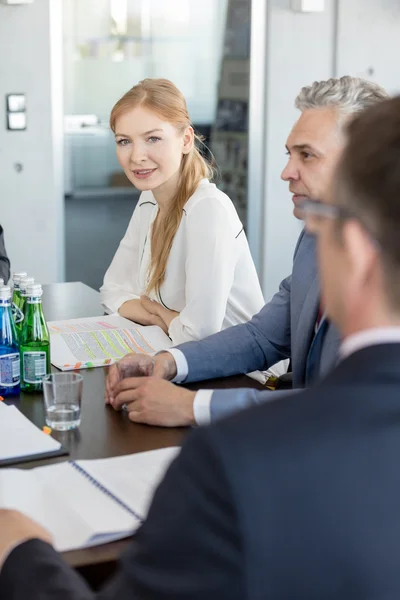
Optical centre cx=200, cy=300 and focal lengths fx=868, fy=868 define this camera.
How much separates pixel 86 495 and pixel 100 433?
0.29 m

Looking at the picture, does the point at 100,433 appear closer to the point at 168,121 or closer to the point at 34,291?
the point at 34,291

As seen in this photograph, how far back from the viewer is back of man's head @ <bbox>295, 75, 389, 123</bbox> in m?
1.88

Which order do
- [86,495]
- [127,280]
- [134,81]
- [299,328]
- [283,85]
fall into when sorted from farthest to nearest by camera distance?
1. [283,85]
2. [134,81]
3. [127,280]
4. [299,328]
5. [86,495]

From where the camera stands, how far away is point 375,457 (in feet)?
2.22

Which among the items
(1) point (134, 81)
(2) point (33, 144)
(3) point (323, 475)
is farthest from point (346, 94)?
(1) point (134, 81)

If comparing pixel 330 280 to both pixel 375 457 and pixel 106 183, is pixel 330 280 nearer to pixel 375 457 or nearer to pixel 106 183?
pixel 375 457

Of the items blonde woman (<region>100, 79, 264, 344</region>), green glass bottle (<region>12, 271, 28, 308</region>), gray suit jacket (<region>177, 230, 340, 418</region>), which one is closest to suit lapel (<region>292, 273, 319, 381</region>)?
gray suit jacket (<region>177, 230, 340, 418</region>)

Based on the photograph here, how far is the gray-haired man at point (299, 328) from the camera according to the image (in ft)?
5.81

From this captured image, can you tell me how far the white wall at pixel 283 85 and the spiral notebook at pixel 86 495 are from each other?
12.8 ft

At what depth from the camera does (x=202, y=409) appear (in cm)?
158

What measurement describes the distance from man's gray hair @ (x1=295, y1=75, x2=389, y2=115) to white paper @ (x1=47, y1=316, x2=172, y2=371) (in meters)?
0.69

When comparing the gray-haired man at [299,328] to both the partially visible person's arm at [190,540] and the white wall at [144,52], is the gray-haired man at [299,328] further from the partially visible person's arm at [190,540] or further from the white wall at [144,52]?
the white wall at [144,52]

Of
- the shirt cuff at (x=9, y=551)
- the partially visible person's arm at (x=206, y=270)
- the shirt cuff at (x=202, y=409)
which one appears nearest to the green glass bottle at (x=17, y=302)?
the partially visible person's arm at (x=206, y=270)

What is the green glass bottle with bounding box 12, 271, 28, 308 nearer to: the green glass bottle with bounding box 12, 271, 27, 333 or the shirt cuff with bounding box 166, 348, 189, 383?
the green glass bottle with bounding box 12, 271, 27, 333
